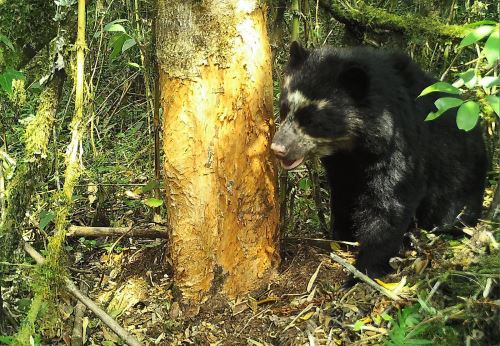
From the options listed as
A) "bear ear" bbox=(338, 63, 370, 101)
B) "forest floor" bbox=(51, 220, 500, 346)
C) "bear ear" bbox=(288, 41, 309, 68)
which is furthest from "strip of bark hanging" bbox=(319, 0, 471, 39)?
"forest floor" bbox=(51, 220, 500, 346)

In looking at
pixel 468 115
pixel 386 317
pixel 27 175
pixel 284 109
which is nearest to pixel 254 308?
pixel 386 317

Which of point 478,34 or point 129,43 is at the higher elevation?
point 129,43

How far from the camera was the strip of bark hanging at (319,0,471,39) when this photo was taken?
5184 millimetres

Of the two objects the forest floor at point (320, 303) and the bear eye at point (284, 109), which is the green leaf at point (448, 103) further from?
the bear eye at point (284, 109)

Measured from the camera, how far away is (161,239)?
469 cm

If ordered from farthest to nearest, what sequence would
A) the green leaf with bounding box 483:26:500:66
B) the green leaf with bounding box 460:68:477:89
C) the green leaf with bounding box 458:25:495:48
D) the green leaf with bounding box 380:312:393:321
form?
the green leaf with bounding box 380:312:393:321, the green leaf with bounding box 460:68:477:89, the green leaf with bounding box 458:25:495:48, the green leaf with bounding box 483:26:500:66

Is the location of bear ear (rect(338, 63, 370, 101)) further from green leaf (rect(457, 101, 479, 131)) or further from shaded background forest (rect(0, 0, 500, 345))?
green leaf (rect(457, 101, 479, 131))

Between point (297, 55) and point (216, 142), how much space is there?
1.11 metres

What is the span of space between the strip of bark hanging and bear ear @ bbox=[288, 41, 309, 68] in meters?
1.20

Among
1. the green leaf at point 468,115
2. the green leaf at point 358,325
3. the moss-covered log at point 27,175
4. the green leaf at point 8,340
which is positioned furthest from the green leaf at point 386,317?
the moss-covered log at point 27,175

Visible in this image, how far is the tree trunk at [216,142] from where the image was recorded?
139 inches

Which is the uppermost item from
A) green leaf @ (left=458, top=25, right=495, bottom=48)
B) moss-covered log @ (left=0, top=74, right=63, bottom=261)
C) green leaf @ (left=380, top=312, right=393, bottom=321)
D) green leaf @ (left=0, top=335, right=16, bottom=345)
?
green leaf @ (left=458, top=25, right=495, bottom=48)

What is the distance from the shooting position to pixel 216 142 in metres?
3.62

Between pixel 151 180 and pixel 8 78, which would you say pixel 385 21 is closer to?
pixel 151 180
